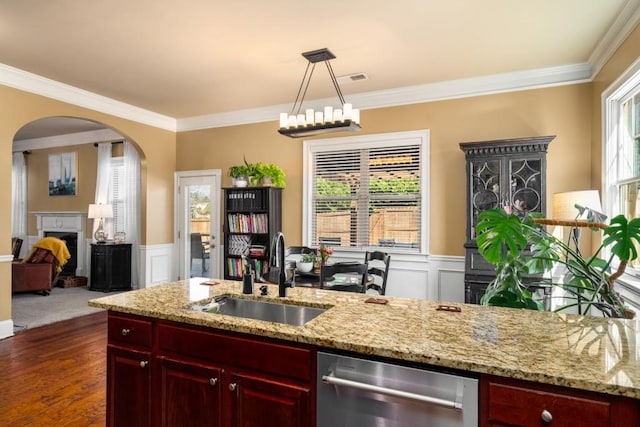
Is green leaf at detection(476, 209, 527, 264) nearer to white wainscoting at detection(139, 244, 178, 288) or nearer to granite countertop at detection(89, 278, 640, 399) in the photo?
granite countertop at detection(89, 278, 640, 399)

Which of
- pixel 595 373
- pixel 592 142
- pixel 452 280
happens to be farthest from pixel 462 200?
pixel 595 373

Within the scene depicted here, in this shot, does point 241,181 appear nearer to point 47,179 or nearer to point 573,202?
point 573,202

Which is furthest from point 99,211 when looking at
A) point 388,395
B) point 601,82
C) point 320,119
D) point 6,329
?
point 601,82

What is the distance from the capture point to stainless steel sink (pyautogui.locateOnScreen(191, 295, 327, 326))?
204 centimetres

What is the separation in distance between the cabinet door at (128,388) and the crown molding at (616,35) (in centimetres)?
397

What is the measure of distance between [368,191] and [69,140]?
6.48 metres

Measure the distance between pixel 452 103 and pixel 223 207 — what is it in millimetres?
3636

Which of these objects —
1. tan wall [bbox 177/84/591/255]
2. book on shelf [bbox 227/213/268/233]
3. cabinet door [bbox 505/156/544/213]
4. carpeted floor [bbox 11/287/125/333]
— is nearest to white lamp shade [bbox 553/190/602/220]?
cabinet door [bbox 505/156/544/213]

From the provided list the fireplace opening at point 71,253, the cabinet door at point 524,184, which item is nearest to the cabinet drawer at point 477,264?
the cabinet door at point 524,184

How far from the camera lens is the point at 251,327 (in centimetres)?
159

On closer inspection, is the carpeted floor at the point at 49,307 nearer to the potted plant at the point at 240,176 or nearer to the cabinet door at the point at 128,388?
the potted plant at the point at 240,176

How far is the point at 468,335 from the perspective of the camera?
1487mm

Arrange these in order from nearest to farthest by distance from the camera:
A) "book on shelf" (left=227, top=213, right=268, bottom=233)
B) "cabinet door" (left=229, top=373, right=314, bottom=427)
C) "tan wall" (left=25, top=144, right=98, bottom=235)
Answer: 1. "cabinet door" (left=229, top=373, right=314, bottom=427)
2. "book on shelf" (left=227, top=213, right=268, bottom=233)
3. "tan wall" (left=25, top=144, right=98, bottom=235)

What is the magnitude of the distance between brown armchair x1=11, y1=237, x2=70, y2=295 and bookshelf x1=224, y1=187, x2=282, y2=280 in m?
3.11
